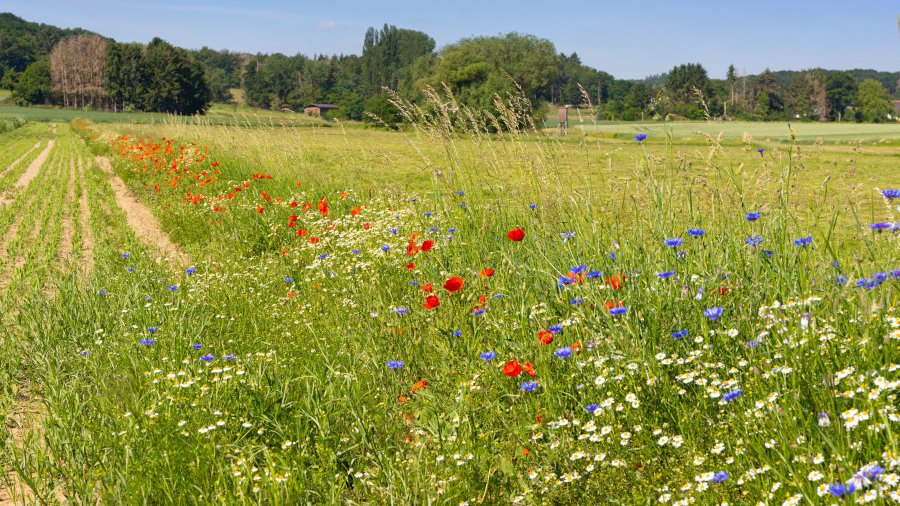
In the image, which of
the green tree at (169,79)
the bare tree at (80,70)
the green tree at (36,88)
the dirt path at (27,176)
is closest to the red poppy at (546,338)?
the dirt path at (27,176)

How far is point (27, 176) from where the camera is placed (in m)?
19.2

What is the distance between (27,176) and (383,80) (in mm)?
119172

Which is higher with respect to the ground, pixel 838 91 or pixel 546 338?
pixel 838 91

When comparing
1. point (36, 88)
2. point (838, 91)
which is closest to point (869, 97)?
point (838, 91)

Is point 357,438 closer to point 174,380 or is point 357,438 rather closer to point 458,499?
point 458,499

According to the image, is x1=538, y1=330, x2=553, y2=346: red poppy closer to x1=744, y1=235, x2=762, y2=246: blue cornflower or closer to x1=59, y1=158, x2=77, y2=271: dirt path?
x1=744, y1=235, x2=762, y2=246: blue cornflower

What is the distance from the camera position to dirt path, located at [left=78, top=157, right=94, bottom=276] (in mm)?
7949

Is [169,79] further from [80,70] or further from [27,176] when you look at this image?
[27,176]

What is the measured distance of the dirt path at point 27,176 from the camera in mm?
14281

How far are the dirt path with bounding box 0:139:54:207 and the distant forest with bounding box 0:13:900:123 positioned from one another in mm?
23017

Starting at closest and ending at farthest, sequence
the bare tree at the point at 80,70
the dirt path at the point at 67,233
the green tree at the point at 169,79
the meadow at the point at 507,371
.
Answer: the meadow at the point at 507,371 → the dirt path at the point at 67,233 → the green tree at the point at 169,79 → the bare tree at the point at 80,70

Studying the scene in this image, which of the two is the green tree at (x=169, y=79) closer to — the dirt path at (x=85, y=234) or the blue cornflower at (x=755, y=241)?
the dirt path at (x=85, y=234)

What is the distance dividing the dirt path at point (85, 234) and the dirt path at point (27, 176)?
1296 mm

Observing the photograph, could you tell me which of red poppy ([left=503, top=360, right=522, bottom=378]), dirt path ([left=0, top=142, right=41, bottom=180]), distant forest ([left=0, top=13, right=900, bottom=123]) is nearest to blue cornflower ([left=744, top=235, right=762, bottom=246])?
red poppy ([left=503, top=360, right=522, bottom=378])
